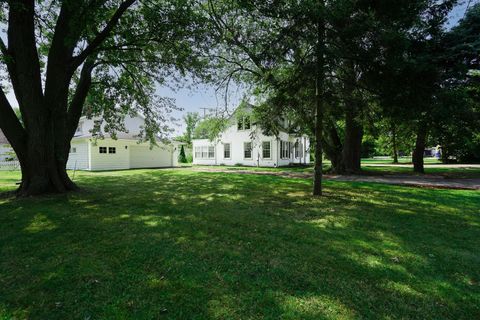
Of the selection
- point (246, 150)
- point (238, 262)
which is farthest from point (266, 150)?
point (238, 262)

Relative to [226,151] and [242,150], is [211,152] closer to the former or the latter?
[226,151]

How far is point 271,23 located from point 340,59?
94.5 inches

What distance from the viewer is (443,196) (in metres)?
8.58

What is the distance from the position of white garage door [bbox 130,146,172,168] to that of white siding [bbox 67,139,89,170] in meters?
3.74

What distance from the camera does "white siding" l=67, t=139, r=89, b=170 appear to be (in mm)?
21381

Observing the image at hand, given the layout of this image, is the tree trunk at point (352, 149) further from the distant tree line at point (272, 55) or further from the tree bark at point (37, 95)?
the tree bark at point (37, 95)

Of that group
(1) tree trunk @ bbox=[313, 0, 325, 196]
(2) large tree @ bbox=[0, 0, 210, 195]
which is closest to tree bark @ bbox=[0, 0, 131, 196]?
(2) large tree @ bbox=[0, 0, 210, 195]

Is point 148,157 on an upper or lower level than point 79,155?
lower

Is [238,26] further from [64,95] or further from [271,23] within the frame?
[64,95]

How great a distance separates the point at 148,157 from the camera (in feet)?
83.7

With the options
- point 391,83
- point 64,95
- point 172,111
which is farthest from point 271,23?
point 64,95

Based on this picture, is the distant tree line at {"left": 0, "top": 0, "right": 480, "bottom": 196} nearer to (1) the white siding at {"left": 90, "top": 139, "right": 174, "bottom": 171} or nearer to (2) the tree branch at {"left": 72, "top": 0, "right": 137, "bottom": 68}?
(2) the tree branch at {"left": 72, "top": 0, "right": 137, "bottom": 68}

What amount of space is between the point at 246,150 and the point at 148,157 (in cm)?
957

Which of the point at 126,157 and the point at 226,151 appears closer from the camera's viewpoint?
the point at 126,157
